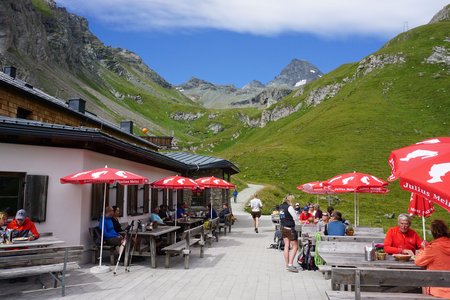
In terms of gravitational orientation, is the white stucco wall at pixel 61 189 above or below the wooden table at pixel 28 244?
above

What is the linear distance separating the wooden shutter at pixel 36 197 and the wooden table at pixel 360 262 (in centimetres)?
728

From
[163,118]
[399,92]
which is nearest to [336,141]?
[399,92]

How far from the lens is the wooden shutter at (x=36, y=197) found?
10.3 m

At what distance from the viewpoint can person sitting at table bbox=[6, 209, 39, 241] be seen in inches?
352

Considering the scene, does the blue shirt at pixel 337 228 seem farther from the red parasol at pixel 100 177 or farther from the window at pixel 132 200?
the window at pixel 132 200

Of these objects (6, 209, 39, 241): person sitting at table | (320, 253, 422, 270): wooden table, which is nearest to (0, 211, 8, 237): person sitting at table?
(6, 209, 39, 241): person sitting at table

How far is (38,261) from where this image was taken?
25.9 feet

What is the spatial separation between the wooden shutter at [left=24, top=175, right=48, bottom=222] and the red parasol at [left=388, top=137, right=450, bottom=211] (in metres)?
8.80

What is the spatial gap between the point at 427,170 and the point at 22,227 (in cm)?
851

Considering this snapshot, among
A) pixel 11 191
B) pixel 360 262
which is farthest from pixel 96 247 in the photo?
pixel 360 262

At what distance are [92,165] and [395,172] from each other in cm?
896

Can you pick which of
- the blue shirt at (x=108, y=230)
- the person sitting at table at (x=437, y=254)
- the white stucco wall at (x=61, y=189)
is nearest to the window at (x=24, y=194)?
the white stucco wall at (x=61, y=189)

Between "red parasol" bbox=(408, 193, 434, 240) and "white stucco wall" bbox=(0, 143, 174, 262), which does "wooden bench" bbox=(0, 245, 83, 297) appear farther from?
"red parasol" bbox=(408, 193, 434, 240)

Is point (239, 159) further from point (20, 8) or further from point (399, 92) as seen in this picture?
point (20, 8)
